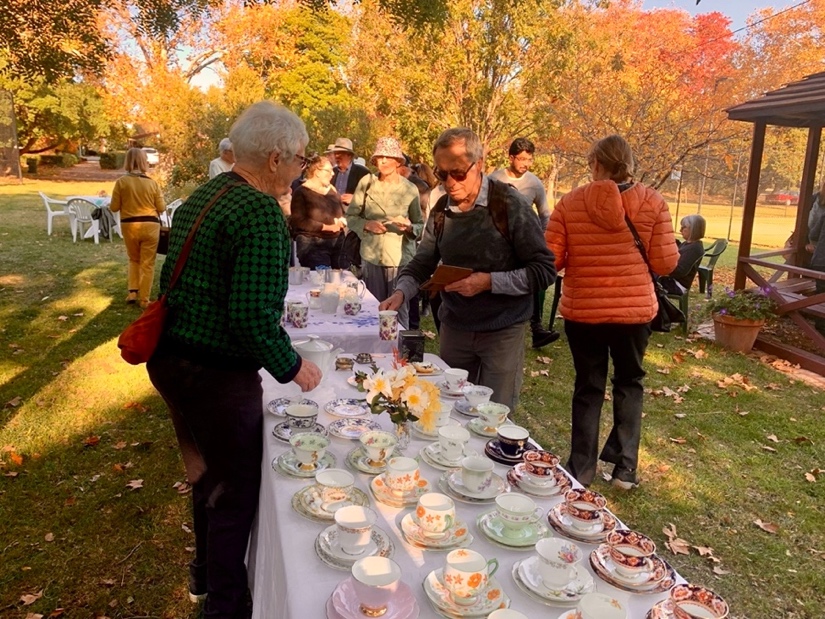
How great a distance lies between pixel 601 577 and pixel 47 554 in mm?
2868

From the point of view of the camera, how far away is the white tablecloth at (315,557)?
4.28 ft

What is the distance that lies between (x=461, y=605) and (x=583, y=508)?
1.67ft

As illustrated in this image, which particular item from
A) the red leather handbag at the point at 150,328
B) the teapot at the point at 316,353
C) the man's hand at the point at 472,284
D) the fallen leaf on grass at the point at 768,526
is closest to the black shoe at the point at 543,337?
the fallen leaf on grass at the point at 768,526

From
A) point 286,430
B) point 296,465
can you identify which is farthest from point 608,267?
point 296,465

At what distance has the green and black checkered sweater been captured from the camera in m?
1.82

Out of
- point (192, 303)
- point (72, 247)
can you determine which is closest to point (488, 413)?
point (192, 303)

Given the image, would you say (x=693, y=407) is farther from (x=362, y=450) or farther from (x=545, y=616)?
(x=545, y=616)

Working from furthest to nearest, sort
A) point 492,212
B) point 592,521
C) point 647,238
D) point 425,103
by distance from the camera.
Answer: point 425,103
point 647,238
point 492,212
point 592,521

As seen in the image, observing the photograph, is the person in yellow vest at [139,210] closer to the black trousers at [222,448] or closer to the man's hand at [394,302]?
the man's hand at [394,302]

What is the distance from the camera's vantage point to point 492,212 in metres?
2.83

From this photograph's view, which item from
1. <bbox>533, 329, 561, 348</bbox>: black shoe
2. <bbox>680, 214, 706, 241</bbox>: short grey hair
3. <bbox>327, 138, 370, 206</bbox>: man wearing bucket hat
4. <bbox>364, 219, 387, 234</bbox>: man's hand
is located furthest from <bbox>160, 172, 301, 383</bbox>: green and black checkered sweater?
<bbox>680, 214, 706, 241</bbox>: short grey hair

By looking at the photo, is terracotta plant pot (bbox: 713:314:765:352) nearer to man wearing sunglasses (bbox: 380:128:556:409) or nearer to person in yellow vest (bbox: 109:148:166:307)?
man wearing sunglasses (bbox: 380:128:556:409)

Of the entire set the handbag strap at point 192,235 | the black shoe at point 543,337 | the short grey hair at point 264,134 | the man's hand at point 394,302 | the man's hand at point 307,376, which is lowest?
the black shoe at point 543,337

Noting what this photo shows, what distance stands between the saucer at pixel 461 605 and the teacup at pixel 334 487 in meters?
0.41
